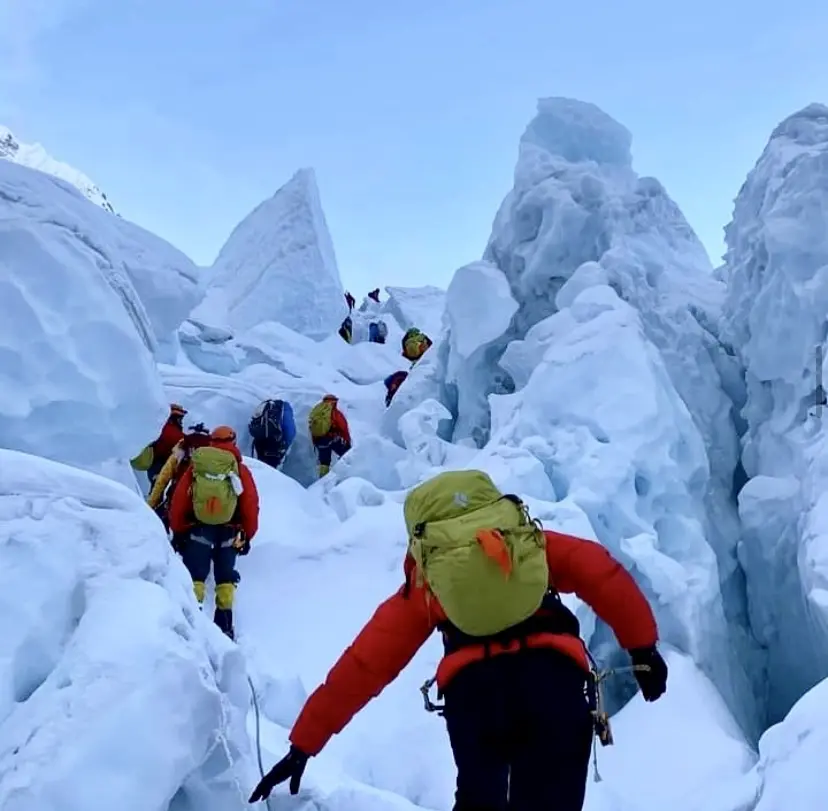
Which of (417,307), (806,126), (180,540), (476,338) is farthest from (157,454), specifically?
(417,307)

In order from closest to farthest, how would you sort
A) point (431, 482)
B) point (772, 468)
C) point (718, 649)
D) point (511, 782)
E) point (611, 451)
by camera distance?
point (511, 782)
point (431, 482)
point (718, 649)
point (611, 451)
point (772, 468)

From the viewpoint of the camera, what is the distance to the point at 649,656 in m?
2.35

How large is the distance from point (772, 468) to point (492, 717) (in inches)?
247

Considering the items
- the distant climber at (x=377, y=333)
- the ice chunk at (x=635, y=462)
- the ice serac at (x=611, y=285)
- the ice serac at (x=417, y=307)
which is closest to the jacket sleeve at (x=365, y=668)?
the ice chunk at (x=635, y=462)

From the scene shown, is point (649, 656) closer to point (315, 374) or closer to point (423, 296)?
point (315, 374)

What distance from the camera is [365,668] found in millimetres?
2270

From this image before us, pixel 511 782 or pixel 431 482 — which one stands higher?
pixel 431 482

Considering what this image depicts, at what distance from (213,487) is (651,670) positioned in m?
2.96

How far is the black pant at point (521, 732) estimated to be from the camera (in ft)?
6.74

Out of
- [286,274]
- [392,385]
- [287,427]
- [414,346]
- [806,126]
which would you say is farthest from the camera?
[286,274]

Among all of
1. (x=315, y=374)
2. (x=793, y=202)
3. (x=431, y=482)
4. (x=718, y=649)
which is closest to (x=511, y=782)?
(x=431, y=482)


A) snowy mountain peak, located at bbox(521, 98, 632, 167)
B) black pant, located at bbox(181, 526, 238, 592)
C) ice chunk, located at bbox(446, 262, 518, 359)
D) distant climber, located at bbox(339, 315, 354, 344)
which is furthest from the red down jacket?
distant climber, located at bbox(339, 315, 354, 344)

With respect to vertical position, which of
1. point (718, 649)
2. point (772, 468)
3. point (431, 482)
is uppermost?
point (431, 482)

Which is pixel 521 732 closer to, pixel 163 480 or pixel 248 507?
pixel 248 507
